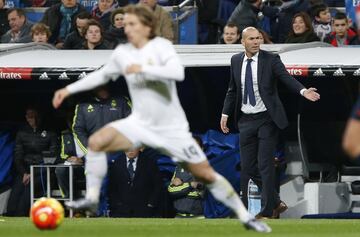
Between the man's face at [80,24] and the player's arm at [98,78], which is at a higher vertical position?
the player's arm at [98,78]

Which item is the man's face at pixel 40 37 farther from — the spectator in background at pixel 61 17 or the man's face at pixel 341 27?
the man's face at pixel 341 27

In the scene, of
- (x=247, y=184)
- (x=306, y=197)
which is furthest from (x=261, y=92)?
(x=306, y=197)

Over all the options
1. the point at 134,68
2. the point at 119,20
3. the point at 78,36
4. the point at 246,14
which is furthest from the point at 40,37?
the point at 134,68

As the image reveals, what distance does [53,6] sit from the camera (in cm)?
2059

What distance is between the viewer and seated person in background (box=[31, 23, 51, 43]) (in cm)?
1964

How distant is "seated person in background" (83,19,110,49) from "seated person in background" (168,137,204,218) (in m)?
2.46

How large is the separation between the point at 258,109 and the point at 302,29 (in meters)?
3.35

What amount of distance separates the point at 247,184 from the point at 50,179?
12.0 feet

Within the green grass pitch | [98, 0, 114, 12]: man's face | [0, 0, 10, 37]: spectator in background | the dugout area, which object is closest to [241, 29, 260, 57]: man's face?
the dugout area

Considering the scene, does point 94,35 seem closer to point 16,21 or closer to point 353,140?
point 16,21

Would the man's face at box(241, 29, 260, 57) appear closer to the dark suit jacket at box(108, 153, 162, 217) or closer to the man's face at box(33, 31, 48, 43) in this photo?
the dark suit jacket at box(108, 153, 162, 217)

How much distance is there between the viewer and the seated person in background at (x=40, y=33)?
19.6 metres

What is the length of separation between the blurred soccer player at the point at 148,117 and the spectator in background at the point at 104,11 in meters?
8.70

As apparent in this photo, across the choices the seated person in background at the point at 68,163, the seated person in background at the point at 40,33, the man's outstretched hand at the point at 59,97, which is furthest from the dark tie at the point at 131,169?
the man's outstretched hand at the point at 59,97
